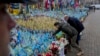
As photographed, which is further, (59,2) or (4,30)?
(59,2)

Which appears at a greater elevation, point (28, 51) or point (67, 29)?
point (28, 51)

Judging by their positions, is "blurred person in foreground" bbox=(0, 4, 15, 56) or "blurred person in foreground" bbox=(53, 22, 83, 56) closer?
"blurred person in foreground" bbox=(0, 4, 15, 56)

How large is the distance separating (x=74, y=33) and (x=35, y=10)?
3746 millimetres

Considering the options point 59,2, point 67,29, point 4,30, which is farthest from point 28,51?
point 59,2

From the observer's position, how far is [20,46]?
4.99 m

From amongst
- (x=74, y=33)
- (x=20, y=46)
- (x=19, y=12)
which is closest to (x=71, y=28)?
(x=74, y=33)

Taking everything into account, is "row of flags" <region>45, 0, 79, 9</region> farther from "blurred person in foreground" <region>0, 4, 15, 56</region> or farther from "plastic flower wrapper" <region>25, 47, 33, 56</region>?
"blurred person in foreground" <region>0, 4, 15, 56</region>

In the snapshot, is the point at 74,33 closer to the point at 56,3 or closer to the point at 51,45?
the point at 51,45

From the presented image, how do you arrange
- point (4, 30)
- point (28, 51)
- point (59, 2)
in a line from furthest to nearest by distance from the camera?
1. point (59, 2)
2. point (28, 51)
3. point (4, 30)

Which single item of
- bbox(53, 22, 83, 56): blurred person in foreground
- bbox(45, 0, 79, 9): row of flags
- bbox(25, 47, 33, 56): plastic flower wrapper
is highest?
bbox(25, 47, 33, 56): plastic flower wrapper

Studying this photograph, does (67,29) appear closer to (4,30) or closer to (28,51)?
(28,51)

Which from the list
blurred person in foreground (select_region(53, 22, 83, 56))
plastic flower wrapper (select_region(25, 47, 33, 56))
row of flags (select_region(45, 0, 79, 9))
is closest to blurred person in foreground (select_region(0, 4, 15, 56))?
plastic flower wrapper (select_region(25, 47, 33, 56))

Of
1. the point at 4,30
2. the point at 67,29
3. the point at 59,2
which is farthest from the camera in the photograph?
the point at 59,2

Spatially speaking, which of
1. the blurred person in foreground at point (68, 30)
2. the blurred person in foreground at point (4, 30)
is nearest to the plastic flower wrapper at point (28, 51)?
the blurred person in foreground at point (68, 30)
